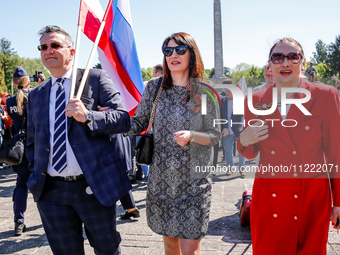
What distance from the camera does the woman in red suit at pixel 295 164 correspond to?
7.18 feet

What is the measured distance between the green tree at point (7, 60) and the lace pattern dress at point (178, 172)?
231ft

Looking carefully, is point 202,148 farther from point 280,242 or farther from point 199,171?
point 280,242

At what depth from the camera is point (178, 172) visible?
8.82 feet

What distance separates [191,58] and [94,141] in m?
0.94

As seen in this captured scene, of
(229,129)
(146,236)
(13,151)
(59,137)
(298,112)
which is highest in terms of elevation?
(298,112)

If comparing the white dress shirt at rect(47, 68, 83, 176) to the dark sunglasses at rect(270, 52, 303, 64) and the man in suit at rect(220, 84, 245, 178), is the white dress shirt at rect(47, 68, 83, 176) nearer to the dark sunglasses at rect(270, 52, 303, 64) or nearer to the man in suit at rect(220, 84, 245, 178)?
the dark sunglasses at rect(270, 52, 303, 64)

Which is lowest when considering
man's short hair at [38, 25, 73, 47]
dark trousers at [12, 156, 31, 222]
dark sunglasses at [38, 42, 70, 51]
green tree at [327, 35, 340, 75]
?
dark trousers at [12, 156, 31, 222]

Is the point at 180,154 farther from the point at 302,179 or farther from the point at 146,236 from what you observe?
the point at 146,236

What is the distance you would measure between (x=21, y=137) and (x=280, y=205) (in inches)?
139

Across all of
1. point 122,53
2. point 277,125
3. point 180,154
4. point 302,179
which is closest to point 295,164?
point 302,179

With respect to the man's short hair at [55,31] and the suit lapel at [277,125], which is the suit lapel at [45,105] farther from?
the suit lapel at [277,125]

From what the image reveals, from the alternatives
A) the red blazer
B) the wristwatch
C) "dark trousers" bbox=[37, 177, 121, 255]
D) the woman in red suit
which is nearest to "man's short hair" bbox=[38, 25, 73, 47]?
the wristwatch

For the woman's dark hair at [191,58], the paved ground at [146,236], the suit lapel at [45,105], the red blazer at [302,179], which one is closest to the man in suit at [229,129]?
the paved ground at [146,236]

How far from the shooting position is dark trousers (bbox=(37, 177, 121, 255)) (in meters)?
2.63
